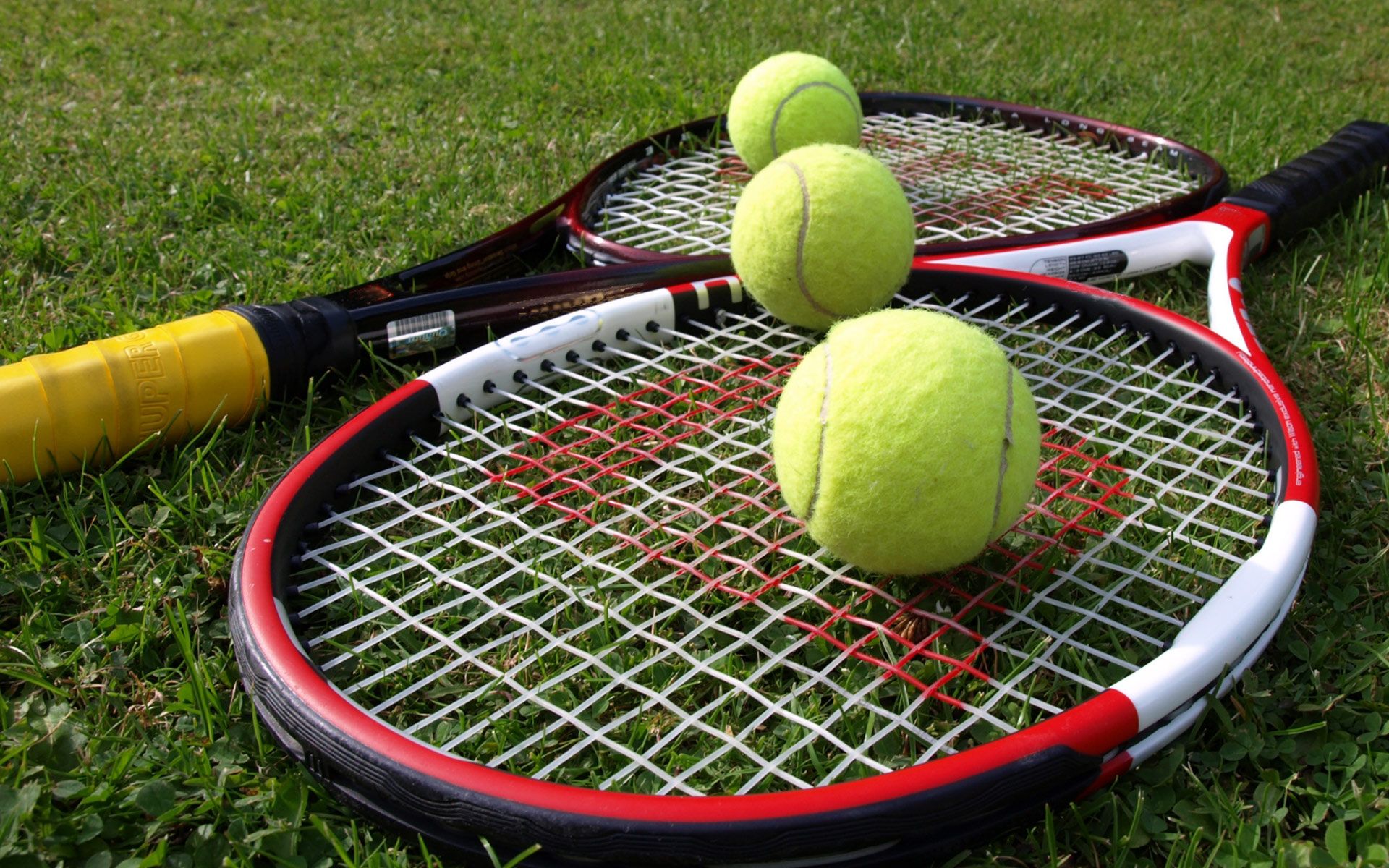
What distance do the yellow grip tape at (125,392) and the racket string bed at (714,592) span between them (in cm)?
37

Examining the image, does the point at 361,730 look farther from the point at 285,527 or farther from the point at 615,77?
the point at 615,77

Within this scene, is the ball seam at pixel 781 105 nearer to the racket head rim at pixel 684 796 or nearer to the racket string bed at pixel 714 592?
the racket string bed at pixel 714 592

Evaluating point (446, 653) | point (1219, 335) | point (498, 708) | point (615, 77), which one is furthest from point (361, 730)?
point (615, 77)

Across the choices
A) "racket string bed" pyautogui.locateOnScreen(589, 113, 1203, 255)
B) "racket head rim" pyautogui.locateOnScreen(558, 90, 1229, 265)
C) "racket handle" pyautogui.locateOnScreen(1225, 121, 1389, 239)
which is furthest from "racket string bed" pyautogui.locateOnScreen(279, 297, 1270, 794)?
"racket handle" pyautogui.locateOnScreen(1225, 121, 1389, 239)

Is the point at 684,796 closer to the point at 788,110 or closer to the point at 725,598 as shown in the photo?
the point at 725,598

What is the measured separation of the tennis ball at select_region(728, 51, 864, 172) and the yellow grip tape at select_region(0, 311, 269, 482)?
152 cm

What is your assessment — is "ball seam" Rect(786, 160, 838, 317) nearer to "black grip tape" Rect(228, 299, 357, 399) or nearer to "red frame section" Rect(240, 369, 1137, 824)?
"black grip tape" Rect(228, 299, 357, 399)

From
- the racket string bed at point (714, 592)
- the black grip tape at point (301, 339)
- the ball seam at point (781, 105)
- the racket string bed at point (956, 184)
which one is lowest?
the racket string bed at point (714, 592)

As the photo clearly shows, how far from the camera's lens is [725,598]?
5.56 feet

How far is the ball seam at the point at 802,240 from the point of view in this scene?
2.16 metres

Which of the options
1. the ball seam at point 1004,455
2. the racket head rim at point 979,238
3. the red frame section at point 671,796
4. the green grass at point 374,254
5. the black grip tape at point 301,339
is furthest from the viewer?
the racket head rim at point 979,238

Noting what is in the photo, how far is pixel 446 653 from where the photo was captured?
165 centimetres

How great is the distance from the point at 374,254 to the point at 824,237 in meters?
1.26

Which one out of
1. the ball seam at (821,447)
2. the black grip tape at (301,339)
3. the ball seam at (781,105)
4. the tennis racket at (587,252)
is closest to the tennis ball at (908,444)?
the ball seam at (821,447)
